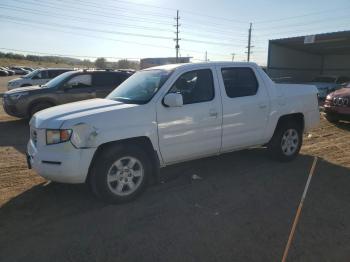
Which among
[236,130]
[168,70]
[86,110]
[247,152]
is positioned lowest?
[247,152]

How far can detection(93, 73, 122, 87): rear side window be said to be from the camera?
11258mm

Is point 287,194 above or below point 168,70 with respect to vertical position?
below

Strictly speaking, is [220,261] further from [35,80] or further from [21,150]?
[35,80]

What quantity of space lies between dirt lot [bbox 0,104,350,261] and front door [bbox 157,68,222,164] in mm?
588

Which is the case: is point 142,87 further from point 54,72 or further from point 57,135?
point 54,72

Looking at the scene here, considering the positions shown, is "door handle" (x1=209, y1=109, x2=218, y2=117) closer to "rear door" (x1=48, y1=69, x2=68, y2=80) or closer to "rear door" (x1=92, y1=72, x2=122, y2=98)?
"rear door" (x1=92, y1=72, x2=122, y2=98)

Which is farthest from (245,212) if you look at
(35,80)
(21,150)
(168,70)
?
(35,80)

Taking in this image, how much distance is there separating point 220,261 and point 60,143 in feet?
7.62

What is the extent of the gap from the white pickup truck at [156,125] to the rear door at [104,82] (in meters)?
5.62

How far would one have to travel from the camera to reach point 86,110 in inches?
179

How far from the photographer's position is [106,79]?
11430 mm

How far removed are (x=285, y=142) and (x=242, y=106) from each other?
4.66ft

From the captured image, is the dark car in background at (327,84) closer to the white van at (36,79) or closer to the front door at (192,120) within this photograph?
the white van at (36,79)

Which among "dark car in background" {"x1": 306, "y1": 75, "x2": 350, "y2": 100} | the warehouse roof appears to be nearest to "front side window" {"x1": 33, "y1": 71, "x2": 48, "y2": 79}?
"dark car in background" {"x1": 306, "y1": 75, "x2": 350, "y2": 100}
